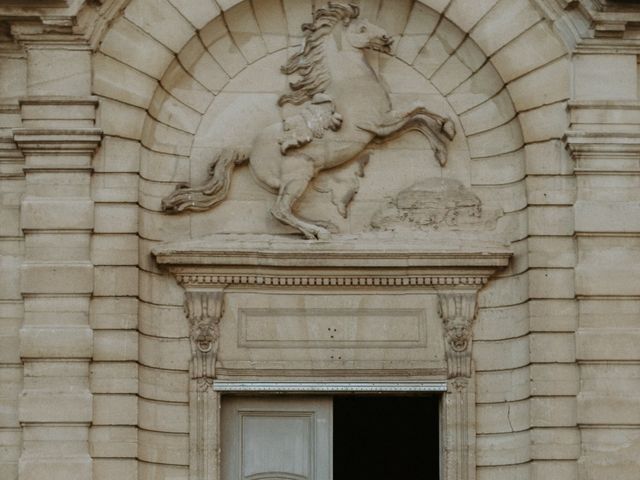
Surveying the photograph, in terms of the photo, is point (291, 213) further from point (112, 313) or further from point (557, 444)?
point (557, 444)

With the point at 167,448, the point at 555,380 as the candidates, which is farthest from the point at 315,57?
the point at 167,448

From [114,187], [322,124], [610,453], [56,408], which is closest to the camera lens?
[56,408]

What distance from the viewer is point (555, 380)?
15766 mm

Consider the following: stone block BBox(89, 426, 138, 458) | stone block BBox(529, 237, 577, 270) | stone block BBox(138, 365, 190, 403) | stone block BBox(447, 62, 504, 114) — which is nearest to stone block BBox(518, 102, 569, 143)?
stone block BBox(447, 62, 504, 114)

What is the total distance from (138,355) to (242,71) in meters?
2.66

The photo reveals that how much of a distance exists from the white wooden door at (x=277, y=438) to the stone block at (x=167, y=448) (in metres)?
0.42

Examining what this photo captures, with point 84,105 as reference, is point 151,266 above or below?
below

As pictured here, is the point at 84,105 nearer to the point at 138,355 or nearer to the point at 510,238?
the point at 138,355

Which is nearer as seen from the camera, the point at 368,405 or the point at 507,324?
the point at 507,324

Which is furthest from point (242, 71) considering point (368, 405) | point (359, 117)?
point (368, 405)

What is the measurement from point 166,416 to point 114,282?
3.98 feet

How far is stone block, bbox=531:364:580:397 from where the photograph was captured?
15.8 metres

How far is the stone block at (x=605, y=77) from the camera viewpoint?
16078 mm

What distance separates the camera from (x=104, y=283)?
15703 millimetres
